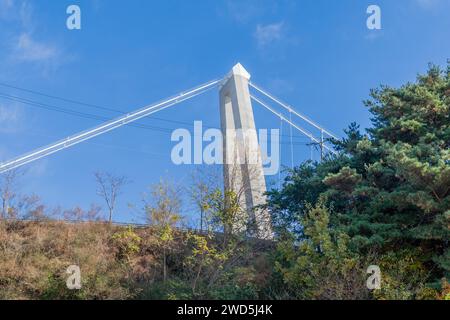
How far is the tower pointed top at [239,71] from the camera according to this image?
70.5 feet

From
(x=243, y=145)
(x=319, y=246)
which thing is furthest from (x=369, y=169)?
(x=243, y=145)

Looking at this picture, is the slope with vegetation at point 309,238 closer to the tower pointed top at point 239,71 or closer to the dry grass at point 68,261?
the dry grass at point 68,261

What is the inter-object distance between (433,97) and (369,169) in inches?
96.8

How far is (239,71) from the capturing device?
2164cm

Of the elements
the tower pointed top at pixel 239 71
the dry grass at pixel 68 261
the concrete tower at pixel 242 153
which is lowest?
the dry grass at pixel 68 261

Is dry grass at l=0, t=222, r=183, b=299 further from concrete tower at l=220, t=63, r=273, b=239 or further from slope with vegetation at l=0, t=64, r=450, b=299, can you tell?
concrete tower at l=220, t=63, r=273, b=239

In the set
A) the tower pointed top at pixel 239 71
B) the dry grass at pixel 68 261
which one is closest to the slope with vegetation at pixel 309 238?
the dry grass at pixel 68 261

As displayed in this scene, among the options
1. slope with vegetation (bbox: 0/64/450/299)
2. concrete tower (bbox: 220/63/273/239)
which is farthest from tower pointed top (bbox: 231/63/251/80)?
slope with vegetation (bbox: 0/64/450/299)

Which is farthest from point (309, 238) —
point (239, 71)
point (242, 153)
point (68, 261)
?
point (239, 71)

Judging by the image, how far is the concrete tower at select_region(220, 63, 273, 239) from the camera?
13.6m

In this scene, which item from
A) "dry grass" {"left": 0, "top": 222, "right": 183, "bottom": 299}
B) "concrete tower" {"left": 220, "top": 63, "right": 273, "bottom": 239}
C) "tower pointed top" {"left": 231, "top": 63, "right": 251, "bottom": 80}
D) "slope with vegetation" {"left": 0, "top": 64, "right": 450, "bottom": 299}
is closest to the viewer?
"slope with vegetation" {"left": 0, "top": 64, "right": 450, "bottom": 299}

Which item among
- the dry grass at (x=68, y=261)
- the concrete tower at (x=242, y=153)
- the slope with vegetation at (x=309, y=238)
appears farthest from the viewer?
the concrete tower at (x=242, y=153)

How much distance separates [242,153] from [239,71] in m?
6.15
